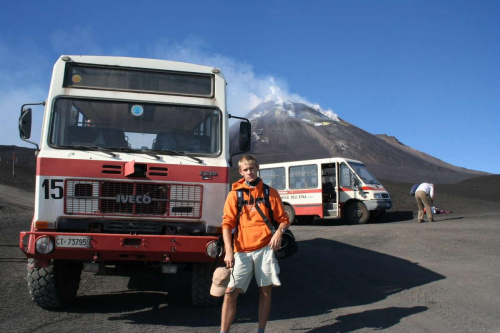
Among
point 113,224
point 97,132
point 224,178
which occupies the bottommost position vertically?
point 113,224

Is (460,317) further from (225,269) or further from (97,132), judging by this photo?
(97,132)

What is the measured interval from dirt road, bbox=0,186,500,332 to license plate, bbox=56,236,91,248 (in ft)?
2.79

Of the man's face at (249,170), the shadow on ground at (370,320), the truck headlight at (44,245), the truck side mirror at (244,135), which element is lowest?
the shadow on ground at (370,320)

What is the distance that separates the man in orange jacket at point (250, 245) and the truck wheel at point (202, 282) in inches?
57.2

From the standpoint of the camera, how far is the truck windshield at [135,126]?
6.06 meters

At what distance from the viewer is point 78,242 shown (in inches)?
214

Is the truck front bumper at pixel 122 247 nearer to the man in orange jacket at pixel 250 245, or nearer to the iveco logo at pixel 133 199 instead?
the iveco logo at pixel 133 199

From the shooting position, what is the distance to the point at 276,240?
4551mm

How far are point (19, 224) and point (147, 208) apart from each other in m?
12.7

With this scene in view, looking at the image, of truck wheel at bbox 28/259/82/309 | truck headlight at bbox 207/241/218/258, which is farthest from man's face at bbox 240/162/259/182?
truck wheel at bbox 28/259/82/309

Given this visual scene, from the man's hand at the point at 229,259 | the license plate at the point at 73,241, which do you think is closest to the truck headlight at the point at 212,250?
the man's hand at the point at 229,259

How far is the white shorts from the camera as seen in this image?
4.55 m

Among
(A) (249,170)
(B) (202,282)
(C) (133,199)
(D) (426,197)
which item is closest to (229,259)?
(A) (249,170)

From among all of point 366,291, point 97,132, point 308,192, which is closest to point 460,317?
point 366,291
